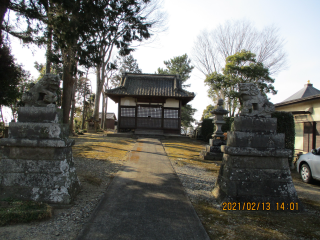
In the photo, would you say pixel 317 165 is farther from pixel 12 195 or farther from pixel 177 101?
pixel 177 101

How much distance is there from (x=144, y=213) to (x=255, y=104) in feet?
9.44

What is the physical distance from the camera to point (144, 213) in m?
3.25

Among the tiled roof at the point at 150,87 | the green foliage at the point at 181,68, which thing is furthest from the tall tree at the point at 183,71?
the tiled roof at the point at 150,87

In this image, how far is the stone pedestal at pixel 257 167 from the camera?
369 cm

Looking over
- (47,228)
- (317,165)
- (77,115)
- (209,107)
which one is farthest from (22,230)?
(77,115)

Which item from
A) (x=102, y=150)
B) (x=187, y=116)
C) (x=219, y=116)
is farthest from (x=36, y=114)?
(x=187, y=116)

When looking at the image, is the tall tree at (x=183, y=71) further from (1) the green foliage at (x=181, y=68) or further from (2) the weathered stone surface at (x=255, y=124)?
(2) the weathered stone surface at (x=255, y=124)

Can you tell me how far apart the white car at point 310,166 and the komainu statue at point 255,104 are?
3089mm

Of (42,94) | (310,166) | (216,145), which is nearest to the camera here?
(42,94)

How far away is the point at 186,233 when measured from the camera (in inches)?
108

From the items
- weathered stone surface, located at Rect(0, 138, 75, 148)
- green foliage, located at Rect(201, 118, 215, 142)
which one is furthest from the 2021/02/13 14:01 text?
green foliage, located at Rect(201, 118, 215, 142)

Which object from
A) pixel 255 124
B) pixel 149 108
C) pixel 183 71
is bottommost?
pixel 255 124

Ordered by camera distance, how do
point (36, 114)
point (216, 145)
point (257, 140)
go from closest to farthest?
point (36, 114) → point (257, 140) → point (216, 145)

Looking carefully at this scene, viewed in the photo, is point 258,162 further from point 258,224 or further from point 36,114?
point 36,114
